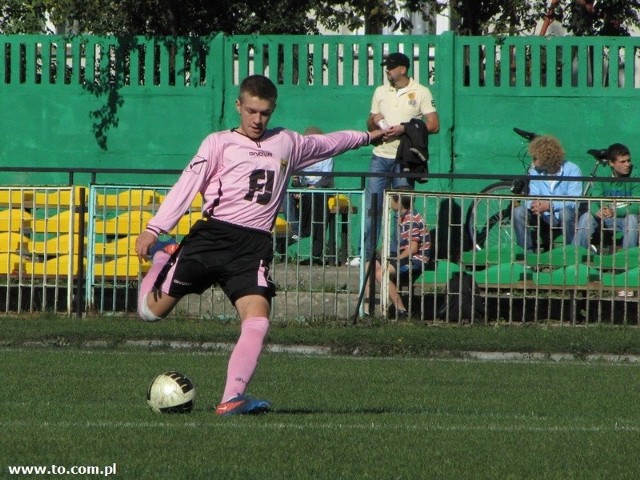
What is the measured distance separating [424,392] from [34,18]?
43.2ft

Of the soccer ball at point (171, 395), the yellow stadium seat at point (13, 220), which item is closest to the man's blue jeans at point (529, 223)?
the yellow stadium seat at point (13, 220)

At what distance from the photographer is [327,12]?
72.5 feet

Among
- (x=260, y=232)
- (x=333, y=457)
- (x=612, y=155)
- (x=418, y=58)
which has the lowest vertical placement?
(x=333, y=457)

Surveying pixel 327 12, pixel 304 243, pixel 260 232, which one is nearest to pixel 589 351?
pixel 304 243

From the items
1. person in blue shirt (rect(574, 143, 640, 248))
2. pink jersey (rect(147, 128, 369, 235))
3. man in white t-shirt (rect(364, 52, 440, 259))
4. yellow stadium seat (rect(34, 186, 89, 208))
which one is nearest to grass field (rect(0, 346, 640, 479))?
pink jersey (rect(147, 128, 369, 235))

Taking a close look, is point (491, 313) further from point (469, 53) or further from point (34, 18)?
point (34, 18)

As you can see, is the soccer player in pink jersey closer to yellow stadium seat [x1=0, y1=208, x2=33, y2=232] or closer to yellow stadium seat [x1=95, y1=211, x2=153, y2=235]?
yellow stadium seat [x1=95, y1=211, x2=153, y2=235]

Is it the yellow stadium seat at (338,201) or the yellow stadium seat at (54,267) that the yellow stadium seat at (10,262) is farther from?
the yellow stadium seat at (338,201)

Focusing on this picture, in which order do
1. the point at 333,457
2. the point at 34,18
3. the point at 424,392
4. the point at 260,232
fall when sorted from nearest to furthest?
1. the point at 333,457
2. the point at 260,232
3. the point at 424,392
4. the point at 34,18

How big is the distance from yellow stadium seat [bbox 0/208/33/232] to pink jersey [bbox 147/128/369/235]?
22.9 feet

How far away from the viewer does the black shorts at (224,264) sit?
8742 millimetres

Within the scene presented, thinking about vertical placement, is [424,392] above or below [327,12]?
below
